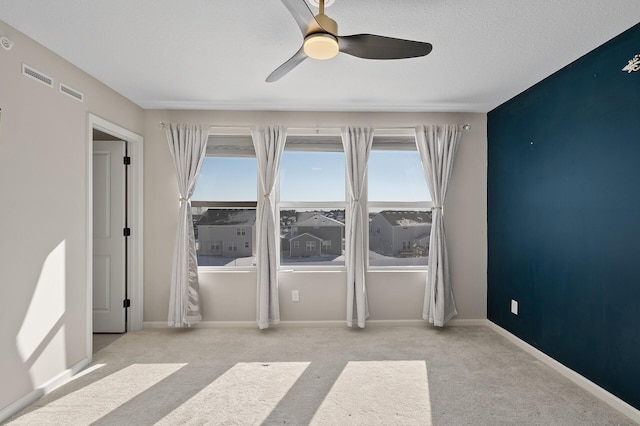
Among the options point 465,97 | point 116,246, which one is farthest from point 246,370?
point 465,97

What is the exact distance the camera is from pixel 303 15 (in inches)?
61.1

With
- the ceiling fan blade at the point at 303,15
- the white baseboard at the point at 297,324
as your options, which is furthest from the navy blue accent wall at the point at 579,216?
the ceiling fan blade at the point at 303,15

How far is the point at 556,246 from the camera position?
8.98 feet

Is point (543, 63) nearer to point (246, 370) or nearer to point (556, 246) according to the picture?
point (556, 246)

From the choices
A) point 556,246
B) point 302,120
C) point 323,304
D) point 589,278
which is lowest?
point 323,304

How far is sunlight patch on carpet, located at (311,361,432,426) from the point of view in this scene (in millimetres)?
2090

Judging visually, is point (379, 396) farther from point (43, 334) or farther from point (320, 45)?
point (43, 334)

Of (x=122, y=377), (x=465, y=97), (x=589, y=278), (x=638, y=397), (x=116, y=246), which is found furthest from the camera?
(x=116, y=246)

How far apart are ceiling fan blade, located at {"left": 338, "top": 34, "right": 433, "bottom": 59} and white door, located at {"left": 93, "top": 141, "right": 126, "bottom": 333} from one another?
3.01 meters

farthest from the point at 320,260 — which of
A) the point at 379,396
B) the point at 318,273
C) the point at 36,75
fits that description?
the point at 36,75

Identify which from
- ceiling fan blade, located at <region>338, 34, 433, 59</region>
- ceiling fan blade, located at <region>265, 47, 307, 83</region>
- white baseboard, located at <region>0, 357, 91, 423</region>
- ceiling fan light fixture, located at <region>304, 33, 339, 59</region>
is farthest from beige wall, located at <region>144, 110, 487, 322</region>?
ceiling fan light fixture, located at <region>304, 33, 339, 59</region>

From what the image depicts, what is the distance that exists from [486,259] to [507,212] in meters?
0.69

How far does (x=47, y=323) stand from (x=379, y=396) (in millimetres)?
2533

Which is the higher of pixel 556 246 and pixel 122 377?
pixel 556 246
